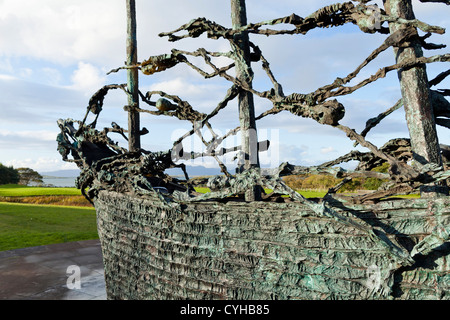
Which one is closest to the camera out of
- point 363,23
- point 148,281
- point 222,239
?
point 363,23

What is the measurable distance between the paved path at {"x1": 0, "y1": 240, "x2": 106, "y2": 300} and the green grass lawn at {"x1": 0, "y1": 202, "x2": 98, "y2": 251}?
3.01 ft

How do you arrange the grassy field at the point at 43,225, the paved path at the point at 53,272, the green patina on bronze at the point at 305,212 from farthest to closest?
1. the grassy field at the point at 43,225
2. the paved path at the point at 53,272
3. the green patina on bronze at the point at 305,212

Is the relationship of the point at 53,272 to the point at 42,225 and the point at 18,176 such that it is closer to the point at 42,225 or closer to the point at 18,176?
the point at 42,225

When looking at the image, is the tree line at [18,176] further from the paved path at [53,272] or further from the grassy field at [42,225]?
the paved path at [53,272]

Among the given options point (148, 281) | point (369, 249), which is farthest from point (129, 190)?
point (369, 249)

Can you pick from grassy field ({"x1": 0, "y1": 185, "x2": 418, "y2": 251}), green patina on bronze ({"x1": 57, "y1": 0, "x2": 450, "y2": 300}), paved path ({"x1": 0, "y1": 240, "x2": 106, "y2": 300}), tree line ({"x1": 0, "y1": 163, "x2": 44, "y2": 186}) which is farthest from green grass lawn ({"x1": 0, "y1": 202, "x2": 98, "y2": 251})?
tree line ({"x1": 0, "y1": 163, "x2": 44, "y2": 186})

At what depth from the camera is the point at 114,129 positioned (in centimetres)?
592

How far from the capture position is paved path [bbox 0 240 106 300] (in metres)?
5.41

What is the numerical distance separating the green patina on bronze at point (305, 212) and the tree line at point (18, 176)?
26.7m

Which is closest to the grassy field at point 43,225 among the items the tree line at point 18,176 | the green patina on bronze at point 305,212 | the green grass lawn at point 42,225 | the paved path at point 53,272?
the green grass lawn at point 42,225

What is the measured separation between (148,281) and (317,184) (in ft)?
27.0

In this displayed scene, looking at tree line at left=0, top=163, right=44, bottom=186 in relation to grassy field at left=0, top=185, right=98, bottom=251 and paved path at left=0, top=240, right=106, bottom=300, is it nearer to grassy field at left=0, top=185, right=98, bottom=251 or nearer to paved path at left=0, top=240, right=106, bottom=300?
grassy field at left=0, top=185, right=98, bottom=251

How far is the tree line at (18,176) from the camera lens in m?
25.2
